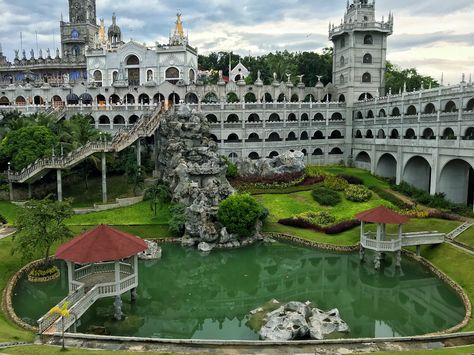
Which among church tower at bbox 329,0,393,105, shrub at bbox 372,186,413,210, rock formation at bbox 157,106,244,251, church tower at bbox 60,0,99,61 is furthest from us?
church tower at bbox 60,0,99,61

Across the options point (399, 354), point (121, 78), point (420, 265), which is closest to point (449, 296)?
point (420, 265)

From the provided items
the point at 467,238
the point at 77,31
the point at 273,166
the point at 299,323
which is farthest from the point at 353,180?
the point at 77,31

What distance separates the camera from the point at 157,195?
134 ft

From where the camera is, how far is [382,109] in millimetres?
57750

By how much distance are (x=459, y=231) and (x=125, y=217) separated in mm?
27963

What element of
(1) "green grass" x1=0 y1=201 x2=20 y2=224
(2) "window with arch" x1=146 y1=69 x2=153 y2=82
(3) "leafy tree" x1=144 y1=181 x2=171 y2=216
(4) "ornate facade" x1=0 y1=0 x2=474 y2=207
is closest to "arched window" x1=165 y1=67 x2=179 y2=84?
(4) "ornate facade" x1=0 y1=0 x2=474 y2=207

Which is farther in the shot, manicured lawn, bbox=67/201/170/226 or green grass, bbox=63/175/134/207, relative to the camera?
green grass, bbox=63/175/134/207

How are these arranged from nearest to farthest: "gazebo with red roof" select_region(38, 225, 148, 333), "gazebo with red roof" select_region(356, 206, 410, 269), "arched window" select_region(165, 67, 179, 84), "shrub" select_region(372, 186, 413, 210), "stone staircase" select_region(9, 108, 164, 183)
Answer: "gazebo with red roof" select_region(38, 225, 148, 333)
"gazebo with red roof" select_region(356, 206, 410, 269)
"stone staircase" select_region(9, 108, 164, 183)
"shrub" select_region(372, 186, 413, 210)
"arched window" select_region(165, 67, 179, 84)

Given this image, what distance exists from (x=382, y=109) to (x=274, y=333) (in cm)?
4449

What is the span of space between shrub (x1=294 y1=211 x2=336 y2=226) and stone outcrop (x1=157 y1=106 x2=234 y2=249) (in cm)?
704

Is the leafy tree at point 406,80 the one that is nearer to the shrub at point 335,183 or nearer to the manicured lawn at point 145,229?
the shrub at point 335,183

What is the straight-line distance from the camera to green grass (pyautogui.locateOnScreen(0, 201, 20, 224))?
38.0m

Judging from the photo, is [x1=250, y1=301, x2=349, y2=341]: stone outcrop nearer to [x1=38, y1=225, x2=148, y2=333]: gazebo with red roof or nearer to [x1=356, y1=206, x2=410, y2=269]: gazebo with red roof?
[x1=38, y1=225, x2=148, y2=333]: gazebo with red roof

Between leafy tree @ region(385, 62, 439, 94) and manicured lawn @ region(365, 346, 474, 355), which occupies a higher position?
leafy tree @ region(385, 62, 439, 94)
